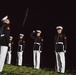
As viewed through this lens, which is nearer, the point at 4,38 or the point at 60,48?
the point at 4,38

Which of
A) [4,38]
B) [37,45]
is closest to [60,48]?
[37,45]

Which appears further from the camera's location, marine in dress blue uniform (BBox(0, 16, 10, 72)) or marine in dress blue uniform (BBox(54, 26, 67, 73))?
marine in dress blue uniform (BBox(54, 26, 67, 73))

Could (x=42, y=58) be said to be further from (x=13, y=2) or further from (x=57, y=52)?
(x=57, y=52)

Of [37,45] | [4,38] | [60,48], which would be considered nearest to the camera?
[4,38]

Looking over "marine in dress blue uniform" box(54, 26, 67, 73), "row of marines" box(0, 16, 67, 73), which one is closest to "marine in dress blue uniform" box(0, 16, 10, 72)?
"row of marines" box(0, 16, 67, 73)

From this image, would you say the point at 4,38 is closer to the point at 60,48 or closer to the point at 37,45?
the point at 60,48

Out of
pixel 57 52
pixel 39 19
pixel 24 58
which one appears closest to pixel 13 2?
pixel 39 19

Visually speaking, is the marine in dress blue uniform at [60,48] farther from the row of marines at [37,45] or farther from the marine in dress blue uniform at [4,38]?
the marine in dress blue uniform at [4,38]

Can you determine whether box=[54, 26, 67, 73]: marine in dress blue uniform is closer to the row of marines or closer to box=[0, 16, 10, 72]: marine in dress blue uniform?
the row of marines

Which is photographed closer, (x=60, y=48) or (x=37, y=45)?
(x=60, y=48)

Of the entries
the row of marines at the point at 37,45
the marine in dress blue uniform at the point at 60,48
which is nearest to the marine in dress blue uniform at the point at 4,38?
the row of marines at the point at 37,45

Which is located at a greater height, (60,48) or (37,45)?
(37,45)

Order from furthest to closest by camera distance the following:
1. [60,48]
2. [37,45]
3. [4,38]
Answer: [37,45] → [60,48] → [4,38]

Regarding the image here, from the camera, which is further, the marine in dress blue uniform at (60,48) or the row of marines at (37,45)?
the marine in dress blue uniform at (60,48)
